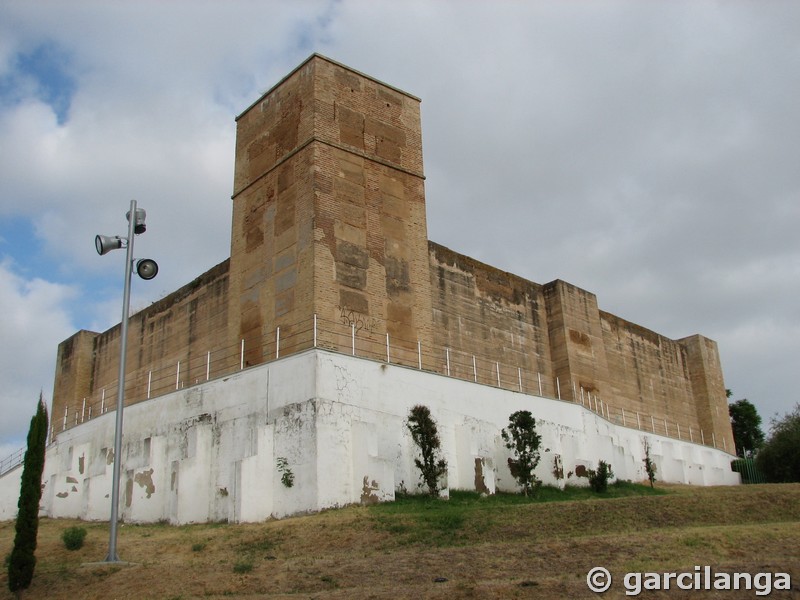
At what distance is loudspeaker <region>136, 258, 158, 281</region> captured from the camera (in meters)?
15.0

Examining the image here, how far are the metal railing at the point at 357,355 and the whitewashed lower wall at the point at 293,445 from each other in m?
0.73

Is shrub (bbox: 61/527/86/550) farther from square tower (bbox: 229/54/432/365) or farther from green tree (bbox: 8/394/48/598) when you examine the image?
square tower (bbox: 229/54/432/365)

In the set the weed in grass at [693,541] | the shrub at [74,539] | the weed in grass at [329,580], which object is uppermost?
the shrub at [74,539]

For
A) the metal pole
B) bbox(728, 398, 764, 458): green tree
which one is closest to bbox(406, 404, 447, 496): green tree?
the metal pole

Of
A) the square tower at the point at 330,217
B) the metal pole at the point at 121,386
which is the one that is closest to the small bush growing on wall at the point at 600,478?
the square tower at the point at 330,217

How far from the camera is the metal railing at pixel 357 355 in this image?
67.9 feet

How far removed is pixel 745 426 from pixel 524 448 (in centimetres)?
2916

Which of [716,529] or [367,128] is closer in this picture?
[716,529]

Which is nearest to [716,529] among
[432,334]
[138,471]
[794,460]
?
[432,334]

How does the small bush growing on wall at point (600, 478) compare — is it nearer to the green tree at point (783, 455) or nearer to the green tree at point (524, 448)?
the green tree at point (524, 448)

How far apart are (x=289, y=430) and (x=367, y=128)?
30.0 ft

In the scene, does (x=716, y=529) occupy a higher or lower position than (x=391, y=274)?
lower

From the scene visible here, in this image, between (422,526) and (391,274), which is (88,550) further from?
(391,274)

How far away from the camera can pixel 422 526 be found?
15102mm
